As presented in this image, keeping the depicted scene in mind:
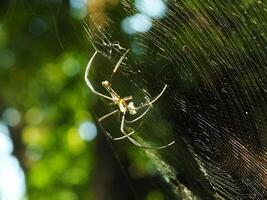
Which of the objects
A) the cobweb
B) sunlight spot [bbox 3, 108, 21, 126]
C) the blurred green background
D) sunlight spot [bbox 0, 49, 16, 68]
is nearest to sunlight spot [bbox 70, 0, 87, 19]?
the cobweb

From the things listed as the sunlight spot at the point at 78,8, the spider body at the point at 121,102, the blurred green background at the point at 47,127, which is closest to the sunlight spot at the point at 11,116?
the blurred green background at the point at 47,127

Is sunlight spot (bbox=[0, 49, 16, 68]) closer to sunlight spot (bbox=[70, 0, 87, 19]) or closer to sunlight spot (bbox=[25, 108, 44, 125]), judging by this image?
sunlight spot (bbox=[25, 108, 44, 125])

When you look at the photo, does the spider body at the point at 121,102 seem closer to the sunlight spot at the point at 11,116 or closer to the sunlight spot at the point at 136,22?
the sunlight spot at the point at 136,22

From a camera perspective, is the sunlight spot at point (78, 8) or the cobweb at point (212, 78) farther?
the sunlight spot at point (78, 8)

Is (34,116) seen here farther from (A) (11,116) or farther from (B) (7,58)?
(B) (7,58)

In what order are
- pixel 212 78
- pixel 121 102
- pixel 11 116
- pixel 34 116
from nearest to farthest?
1. pixel 212 78
2. pixel 121 102
3. pixel 11 116
4. pixel 34 116

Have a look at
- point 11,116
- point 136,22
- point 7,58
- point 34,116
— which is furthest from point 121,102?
point 34,116

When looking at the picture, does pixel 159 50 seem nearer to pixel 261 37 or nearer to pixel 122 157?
pixel 261 37
